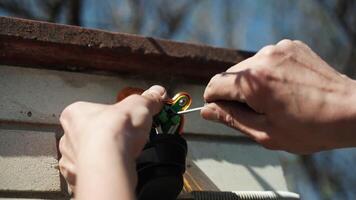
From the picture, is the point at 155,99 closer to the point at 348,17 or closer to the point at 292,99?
the point at 292,99

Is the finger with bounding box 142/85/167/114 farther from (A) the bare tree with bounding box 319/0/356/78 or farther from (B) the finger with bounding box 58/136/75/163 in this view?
(A) the bare tree with bounding box 319/0/356/78

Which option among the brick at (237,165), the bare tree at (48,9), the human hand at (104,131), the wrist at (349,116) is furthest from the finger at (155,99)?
the bare tree at (48,9)

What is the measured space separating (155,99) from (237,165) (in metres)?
0.89

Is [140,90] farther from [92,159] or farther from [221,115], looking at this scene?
[92,159]

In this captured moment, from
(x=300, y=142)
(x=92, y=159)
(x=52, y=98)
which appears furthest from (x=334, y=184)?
(x=92, y=159)

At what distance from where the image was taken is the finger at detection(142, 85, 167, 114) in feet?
4.10

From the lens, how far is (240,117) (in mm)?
1306

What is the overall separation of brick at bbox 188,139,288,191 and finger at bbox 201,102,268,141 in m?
0.76

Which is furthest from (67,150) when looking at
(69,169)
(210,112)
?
(210,112)

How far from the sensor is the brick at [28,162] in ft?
5.76

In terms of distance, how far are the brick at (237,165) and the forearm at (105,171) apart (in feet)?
3.55

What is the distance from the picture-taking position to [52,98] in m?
1.91

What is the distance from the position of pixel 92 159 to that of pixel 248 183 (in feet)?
4.02

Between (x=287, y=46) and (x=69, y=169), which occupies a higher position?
(x=287, y=46)
